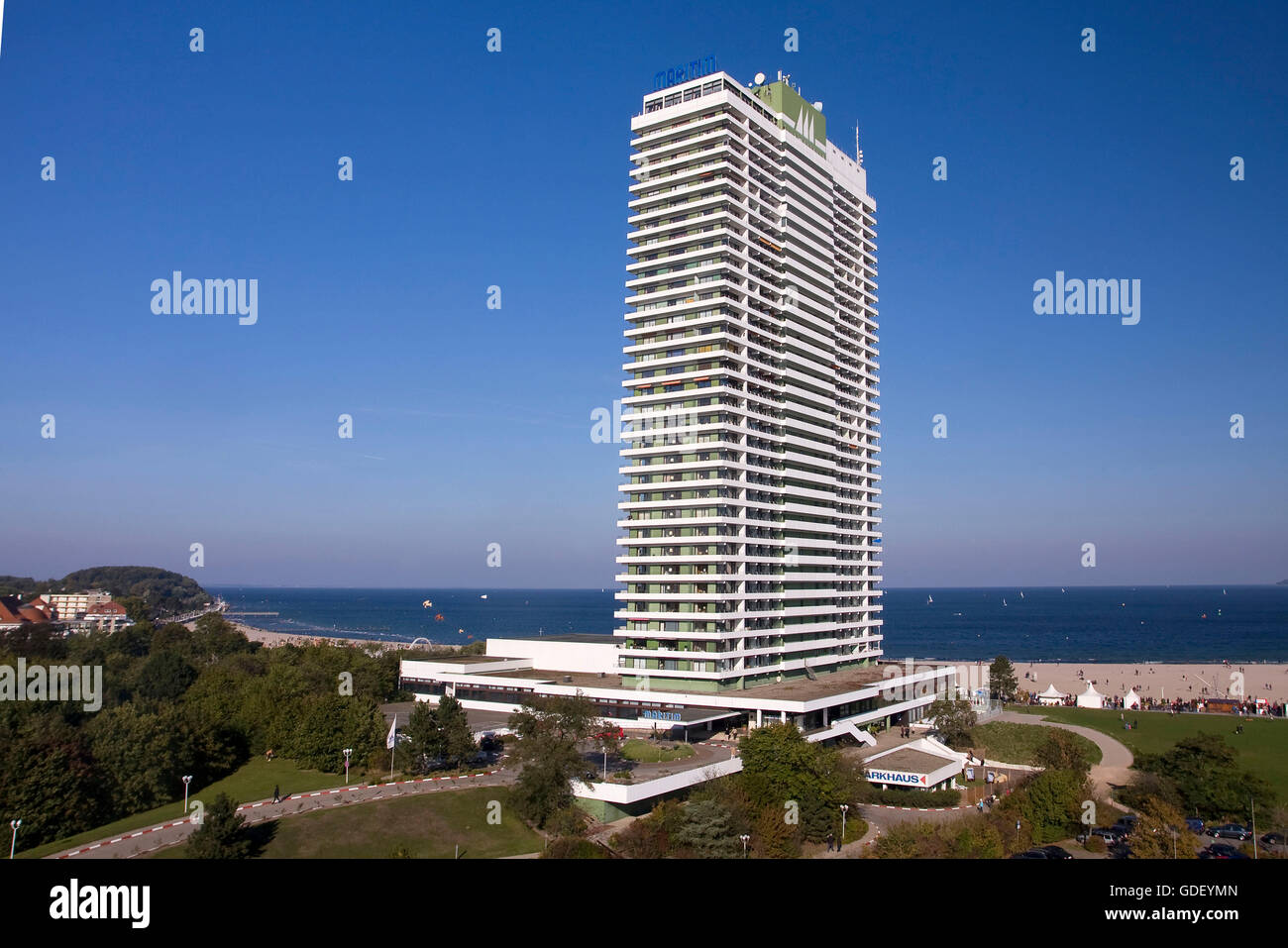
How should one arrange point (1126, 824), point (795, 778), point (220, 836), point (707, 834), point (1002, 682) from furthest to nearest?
point (1002, 682)
point (1126, 824)
point (795, 778)
point (707, 834)
point (220, 836)

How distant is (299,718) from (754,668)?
3663cm

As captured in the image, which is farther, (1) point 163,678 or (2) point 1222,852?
(1) point 163,678

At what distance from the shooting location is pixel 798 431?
272 ft

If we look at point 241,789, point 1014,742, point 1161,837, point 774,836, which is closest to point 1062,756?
point 1014,742

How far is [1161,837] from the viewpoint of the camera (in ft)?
130

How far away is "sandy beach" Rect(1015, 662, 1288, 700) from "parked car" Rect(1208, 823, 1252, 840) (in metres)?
64.6

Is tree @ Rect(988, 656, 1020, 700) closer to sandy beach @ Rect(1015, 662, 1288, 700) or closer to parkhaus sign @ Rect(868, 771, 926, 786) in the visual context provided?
sandy beach @ Rect(1015, 662, 1288, 700)

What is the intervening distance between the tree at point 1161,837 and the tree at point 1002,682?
171 ft

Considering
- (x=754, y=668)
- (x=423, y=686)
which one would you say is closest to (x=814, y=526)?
(x=754, y=668)

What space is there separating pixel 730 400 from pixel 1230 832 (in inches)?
1766

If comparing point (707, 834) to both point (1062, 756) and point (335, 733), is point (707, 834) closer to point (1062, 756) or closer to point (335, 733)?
point (335, 733)
